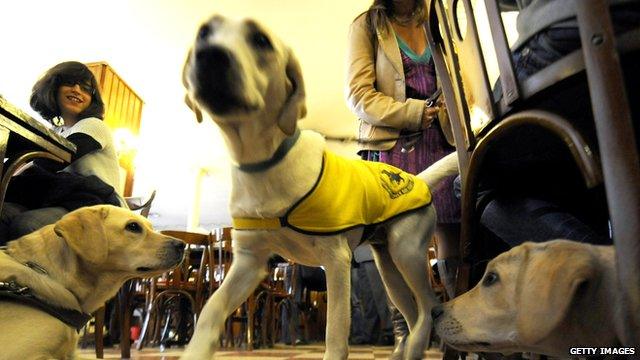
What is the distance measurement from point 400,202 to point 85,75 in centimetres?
214

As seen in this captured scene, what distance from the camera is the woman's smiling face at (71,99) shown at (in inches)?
106

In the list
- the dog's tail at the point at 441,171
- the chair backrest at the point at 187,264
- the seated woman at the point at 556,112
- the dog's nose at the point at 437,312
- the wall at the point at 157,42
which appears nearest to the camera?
the seated woman at the point at 556,112

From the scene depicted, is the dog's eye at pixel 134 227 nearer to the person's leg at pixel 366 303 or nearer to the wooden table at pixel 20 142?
the wooden table at pixel 20 142

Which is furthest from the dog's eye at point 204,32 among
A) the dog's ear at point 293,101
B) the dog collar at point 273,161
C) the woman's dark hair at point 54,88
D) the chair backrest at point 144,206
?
the chair backrest at point 144,206

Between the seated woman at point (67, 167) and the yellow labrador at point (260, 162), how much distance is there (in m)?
1.15

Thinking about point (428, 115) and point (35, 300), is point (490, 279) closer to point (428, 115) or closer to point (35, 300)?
point (428, 115)

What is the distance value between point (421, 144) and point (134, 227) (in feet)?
4.25

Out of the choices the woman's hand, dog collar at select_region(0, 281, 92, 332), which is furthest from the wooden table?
the woman's hand

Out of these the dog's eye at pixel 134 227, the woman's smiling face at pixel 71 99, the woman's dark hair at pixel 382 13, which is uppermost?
the woman's dark hair at pixel 382 13

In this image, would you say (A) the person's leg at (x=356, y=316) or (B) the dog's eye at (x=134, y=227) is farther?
(A) the person's leg at (x=356, y=316)

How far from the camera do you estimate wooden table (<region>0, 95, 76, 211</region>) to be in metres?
1.52

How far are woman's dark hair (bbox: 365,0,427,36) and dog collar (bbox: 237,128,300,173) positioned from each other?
1.04 m

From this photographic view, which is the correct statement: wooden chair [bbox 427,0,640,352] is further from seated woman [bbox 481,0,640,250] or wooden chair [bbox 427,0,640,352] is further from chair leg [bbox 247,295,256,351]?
chair leg [bbox 247,295,256,351]

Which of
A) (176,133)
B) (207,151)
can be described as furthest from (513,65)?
(207,151)
